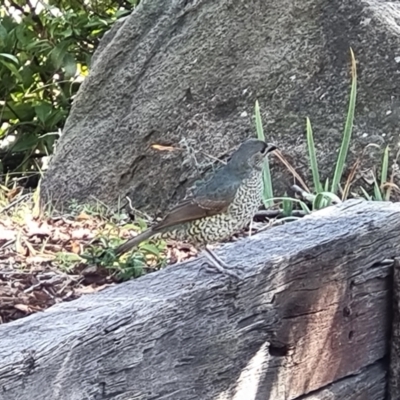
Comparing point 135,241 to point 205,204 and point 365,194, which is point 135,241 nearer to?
point 205,204

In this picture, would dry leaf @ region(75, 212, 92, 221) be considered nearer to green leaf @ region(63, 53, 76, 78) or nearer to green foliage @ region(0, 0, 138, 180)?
green foliage @ region(0, 0, 138, 180)

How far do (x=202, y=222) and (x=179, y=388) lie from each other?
69 centimetres

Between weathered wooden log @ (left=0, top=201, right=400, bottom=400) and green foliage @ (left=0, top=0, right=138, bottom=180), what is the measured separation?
3499 millimetres

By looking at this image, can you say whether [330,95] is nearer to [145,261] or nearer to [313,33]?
[313,33]

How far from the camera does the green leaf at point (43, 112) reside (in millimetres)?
6488

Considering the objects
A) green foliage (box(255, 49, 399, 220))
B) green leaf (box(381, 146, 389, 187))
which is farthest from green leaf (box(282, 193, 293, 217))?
green leaf (box(381, 146, 389, 187))

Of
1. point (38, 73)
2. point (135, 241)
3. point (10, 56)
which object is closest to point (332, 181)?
point (135, 241)

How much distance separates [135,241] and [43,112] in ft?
11.4

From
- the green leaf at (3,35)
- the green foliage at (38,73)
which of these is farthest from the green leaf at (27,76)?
the green leaf at (3,35)

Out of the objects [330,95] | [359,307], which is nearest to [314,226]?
[359,307]

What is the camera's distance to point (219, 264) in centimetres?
276

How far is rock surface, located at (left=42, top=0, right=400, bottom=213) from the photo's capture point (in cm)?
441

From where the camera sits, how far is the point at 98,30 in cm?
689

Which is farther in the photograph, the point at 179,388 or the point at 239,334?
the point at 239,334
